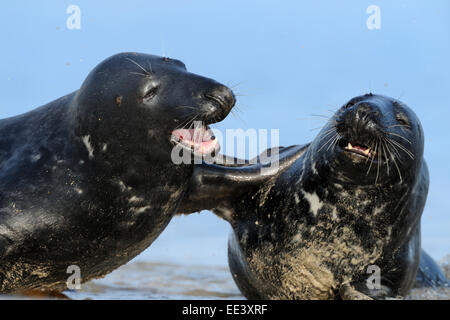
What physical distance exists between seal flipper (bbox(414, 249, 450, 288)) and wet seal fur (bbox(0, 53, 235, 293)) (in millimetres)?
5134

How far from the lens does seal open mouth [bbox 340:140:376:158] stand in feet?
20.1

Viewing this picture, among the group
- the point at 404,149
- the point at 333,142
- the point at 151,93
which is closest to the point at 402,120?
the point at 404,149

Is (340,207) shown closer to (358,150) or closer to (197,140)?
(358,150)

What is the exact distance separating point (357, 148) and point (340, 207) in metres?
0.70

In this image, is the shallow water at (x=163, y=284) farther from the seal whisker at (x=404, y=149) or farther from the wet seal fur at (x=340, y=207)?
the seal whisker at (x=404, y=149)

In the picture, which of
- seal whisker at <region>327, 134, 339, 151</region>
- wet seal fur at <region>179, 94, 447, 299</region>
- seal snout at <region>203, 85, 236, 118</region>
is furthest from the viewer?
seal whisker at <region>327, 134, 339, 151</region>

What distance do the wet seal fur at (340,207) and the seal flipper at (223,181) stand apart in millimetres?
13

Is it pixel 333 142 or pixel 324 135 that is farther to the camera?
pixel 324 135

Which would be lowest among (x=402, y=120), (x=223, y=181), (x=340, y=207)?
(x=340, y=207)

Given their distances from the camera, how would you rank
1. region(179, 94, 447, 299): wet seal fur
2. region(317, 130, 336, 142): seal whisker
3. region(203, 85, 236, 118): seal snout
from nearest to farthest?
region(203, 85, 236, 118): seal snout
region(179, 94, 447, 299): wet seal fur
region(317, 130, 336, 142): seal whisker

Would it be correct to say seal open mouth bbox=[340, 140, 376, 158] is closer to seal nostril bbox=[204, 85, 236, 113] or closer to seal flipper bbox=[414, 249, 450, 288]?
seal nostril bbox=[204, 85, 236, 113]

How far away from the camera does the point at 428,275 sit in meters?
9.94

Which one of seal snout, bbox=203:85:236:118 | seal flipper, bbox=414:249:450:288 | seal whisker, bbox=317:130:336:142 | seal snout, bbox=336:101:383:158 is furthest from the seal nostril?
seal flipper, bbox=414:249:450:288

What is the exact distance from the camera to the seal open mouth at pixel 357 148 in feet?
20.1
